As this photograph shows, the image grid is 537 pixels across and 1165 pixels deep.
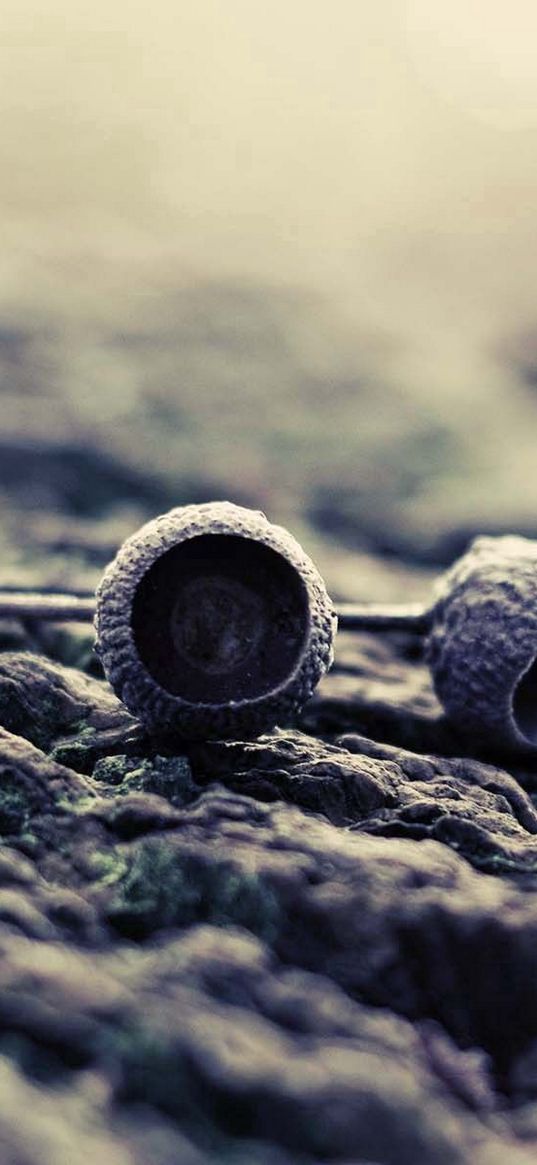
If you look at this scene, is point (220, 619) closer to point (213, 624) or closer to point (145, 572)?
point (213, 624)

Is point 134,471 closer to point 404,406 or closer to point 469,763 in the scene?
point 404,406

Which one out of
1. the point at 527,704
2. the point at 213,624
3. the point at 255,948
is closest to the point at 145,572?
the point at 213,624

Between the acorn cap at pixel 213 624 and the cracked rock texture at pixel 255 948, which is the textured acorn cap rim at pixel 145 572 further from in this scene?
the cracked rock texture at pixel 255 948

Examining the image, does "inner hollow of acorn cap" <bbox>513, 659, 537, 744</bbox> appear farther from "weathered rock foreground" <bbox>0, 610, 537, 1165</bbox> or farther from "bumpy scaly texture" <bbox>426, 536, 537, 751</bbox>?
"weathered rock foreground" <bbox>0, 610, 537, 1165</bbox>

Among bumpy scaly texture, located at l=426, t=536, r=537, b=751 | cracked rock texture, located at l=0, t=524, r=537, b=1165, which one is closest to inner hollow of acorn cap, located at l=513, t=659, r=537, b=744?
bumpy scaly texture, located at l=426, t=536, r=537, b=751

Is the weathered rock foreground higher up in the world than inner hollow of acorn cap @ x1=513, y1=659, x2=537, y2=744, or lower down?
lower down
